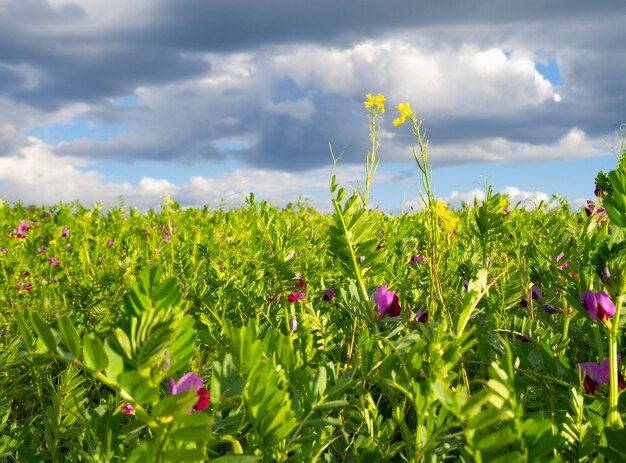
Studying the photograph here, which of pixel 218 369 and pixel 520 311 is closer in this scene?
pixel 218 369

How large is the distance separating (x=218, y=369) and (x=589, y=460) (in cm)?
93

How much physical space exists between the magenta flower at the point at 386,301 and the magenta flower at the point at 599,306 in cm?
52

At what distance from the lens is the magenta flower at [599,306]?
143cm

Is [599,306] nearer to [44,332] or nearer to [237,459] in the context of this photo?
[237,459]

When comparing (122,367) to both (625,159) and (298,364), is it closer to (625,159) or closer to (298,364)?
(298,364)

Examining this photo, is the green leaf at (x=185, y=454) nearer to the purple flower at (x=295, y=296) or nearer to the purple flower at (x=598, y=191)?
the purple flower at (x=295, y=296)

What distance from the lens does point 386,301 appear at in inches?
69.9

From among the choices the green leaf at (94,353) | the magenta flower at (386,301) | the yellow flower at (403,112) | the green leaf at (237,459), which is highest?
the yellow flower at (403,112)

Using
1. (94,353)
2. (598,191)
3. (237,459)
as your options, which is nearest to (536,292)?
(598,191)

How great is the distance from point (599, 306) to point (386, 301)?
57 centimetres

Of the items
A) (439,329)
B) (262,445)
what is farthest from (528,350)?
(262,445)

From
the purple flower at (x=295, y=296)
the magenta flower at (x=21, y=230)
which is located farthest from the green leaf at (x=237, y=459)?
the magenta flower at (x=21, y=230)

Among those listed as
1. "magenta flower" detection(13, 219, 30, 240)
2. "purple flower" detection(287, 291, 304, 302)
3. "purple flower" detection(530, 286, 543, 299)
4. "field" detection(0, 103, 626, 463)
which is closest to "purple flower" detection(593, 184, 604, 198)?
"field" detection(0, 103, 626, 463)

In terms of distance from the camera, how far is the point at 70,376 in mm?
1904
